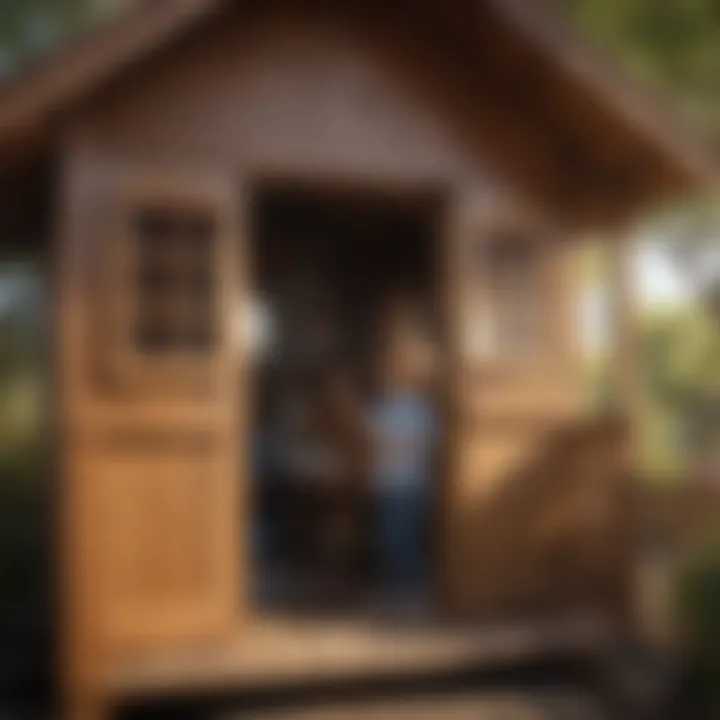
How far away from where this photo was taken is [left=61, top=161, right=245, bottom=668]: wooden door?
570cm

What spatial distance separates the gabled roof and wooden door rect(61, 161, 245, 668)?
457 millimetres

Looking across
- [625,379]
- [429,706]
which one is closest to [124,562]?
[429,706]

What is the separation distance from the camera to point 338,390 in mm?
7570

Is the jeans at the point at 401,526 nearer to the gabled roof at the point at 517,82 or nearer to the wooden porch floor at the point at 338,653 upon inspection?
the wooden porch floor at the point at 338,653

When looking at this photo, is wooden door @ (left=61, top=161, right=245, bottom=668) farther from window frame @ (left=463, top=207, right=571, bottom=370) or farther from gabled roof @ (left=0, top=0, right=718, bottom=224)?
window frame @ (left=463, top=207, right=571, bottom=370)

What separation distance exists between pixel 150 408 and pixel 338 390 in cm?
199

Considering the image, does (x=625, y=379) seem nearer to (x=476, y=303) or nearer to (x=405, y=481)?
(x=405, y=481)

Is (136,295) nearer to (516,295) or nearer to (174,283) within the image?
(174,283)

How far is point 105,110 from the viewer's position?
5.82 metres

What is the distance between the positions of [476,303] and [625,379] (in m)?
4.50

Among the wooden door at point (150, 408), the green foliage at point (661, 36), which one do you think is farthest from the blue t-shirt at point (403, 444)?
the green foliage at point (661, 36)

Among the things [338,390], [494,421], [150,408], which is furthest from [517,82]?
[150,408]

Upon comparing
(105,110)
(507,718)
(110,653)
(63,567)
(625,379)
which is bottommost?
(507,718)

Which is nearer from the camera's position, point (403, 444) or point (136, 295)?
point (136, 295)
